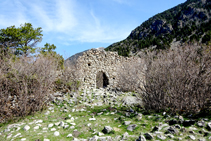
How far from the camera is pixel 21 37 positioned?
706 inches

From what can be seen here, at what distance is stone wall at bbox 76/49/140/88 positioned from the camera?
11.5 meters

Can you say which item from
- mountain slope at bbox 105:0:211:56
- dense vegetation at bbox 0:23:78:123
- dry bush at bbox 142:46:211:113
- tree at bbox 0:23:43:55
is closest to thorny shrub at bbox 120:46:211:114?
dry bush at bbox 142:46:211:113

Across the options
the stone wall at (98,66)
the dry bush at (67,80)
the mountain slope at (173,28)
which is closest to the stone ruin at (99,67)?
the stone wall at (98,66)

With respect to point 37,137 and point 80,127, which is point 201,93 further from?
point 37,137

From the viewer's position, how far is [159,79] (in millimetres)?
5211

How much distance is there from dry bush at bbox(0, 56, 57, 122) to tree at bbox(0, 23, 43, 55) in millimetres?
10729

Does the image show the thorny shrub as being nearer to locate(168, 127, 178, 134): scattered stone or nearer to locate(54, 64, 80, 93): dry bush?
locate(168, 127, 178, 134): scattered stone

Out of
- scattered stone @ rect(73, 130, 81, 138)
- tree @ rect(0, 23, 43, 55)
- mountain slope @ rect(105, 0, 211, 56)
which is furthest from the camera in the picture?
mountain slope @ rect(105, 0, 211, 56)

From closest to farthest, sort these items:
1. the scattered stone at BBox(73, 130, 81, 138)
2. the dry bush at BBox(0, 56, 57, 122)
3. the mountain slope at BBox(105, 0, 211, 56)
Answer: the scattered stone at BBox(73, 130, 81, 138) → the dry bush at BBox(0, 56, 57, 122) → the mountain slope at BBox(105, 0, 211, 56)

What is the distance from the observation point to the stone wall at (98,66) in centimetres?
1148

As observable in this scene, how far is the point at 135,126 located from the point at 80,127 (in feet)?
5.36

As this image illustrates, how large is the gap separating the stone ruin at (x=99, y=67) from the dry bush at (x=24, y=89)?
390 cm

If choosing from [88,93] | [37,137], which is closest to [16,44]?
[88,93]

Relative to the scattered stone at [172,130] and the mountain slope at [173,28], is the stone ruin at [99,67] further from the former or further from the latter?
the mountain slope at [173,28]
